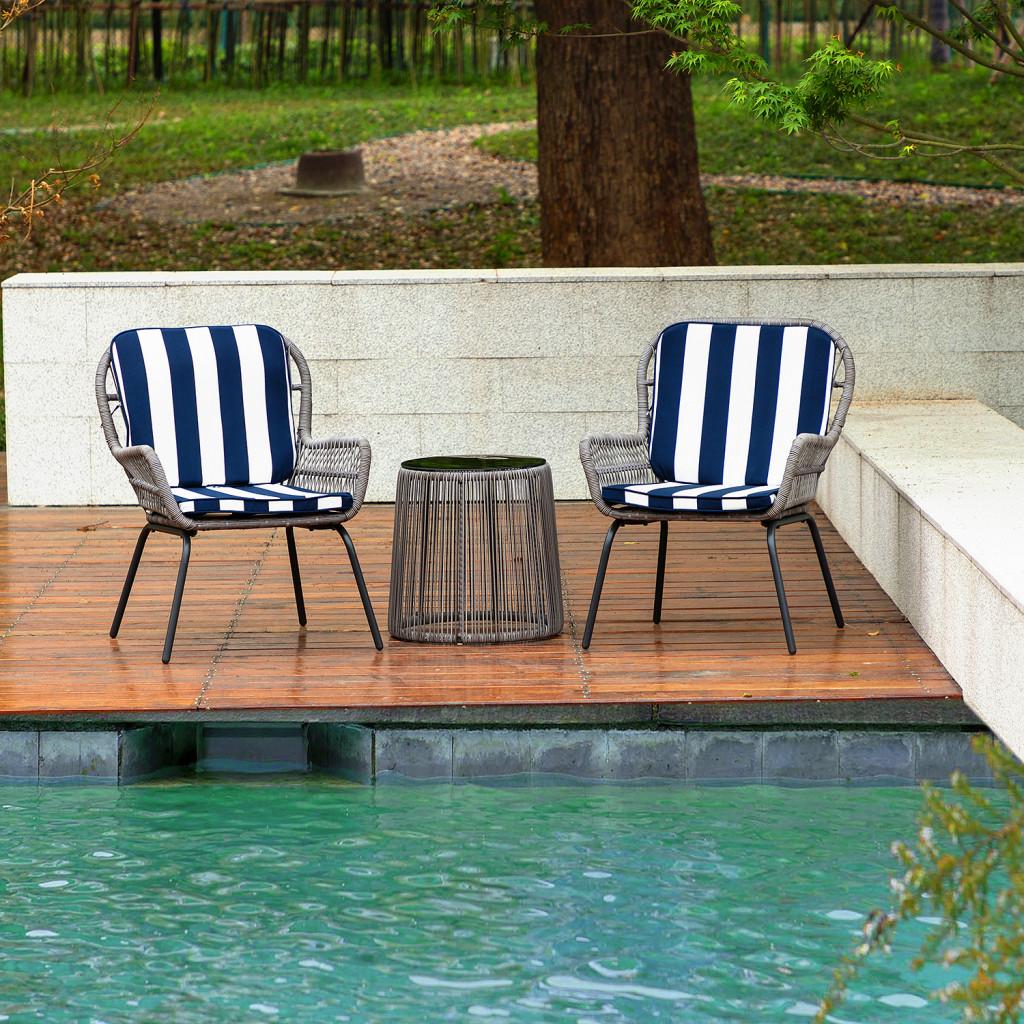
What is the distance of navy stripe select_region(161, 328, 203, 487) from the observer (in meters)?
5.69

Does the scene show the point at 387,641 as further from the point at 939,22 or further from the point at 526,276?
the point at 939,22

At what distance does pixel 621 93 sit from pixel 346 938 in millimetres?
6627

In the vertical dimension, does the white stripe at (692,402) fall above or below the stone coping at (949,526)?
above

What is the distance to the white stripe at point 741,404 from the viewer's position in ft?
19.0

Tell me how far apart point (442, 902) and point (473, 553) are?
5.00 feet

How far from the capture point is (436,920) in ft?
12.6

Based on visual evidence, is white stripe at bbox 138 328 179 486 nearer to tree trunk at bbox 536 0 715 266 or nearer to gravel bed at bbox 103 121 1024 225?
tree trunk at bbox 536 0 715 266

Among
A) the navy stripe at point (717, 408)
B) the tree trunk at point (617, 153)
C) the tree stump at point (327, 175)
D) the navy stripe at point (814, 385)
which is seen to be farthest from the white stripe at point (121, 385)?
the tree stump at point (327, 175)

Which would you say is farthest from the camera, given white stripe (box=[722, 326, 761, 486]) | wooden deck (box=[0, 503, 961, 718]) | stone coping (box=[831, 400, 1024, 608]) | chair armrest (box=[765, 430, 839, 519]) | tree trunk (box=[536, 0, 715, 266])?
tree trunk (box=[536, 0, 715, 266])

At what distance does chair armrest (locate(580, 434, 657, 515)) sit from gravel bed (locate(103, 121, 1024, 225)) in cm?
813

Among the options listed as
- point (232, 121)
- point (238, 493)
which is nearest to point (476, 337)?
point (238, 493)

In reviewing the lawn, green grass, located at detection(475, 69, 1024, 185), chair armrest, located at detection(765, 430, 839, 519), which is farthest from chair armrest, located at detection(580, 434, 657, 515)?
green grass, located at detection(475, 69, 1024, 185)

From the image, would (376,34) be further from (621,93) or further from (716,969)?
(716,969)

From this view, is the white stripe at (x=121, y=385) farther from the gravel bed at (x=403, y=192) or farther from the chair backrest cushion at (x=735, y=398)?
the gravel bed at (x=403, y=192)
